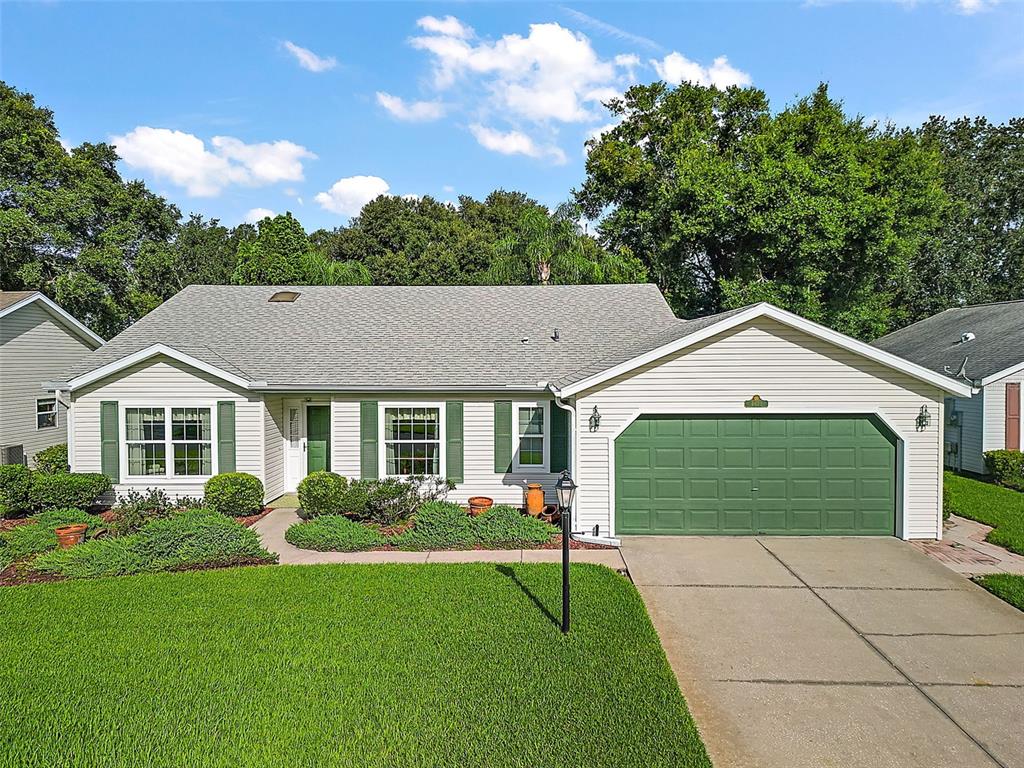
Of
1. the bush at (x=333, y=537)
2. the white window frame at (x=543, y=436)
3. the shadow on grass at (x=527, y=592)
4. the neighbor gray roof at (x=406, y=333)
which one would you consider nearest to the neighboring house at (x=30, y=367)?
the neighbor gray roof at (x=406, y=333)

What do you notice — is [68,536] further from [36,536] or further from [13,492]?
[13,492]

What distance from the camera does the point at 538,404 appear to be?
13594 mm

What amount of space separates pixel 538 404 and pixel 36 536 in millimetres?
9131

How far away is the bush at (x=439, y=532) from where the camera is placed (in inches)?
423

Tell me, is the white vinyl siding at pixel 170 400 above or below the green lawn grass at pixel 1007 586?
above

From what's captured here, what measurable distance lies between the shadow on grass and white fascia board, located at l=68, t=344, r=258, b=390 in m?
6.91

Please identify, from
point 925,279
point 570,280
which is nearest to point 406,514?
point 570,280

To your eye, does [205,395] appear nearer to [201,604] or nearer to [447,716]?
[201,604]

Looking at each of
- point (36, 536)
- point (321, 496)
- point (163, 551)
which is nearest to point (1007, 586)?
point (321, 496)

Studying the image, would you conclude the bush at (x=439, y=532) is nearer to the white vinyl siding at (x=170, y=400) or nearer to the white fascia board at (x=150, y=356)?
the white vinyl siding at (x=170, y=400)

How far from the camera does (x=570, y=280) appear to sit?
25.6 m

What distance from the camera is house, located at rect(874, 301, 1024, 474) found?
55.7 ft

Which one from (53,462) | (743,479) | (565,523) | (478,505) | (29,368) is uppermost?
(29,368)

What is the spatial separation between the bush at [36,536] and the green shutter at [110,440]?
1918mm
